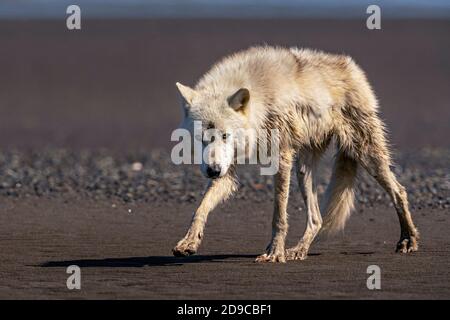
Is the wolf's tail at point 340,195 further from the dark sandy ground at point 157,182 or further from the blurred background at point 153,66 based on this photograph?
the blurred background at point 153,66

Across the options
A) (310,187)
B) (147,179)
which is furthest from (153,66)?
(310,187)

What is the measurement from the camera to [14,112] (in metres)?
28.2

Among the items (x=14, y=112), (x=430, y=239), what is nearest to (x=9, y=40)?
(x=14, y=112)

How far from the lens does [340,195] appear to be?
1184cm

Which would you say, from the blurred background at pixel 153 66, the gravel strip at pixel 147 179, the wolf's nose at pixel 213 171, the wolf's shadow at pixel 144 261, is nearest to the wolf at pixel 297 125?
the wolf's nose at pixel 213 171

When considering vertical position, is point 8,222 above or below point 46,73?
below

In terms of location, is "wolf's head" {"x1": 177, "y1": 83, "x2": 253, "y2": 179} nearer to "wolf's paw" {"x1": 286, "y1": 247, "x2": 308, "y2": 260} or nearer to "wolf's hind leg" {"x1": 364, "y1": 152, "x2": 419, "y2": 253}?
"wolf's paw" {"x1": 286, "y1": 247, "x2": 308, "y2": 260}

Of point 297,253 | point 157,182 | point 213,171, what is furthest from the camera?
point 157,182

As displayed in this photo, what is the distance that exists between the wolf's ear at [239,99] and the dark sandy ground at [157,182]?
1.40 meters

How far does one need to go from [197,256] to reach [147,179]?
634 cm

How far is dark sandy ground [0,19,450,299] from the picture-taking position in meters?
9.84

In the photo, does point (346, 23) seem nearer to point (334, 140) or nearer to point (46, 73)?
point (46, 73)

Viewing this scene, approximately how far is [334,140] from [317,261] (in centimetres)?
144

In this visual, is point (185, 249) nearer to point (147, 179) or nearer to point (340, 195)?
point (340, 195)
